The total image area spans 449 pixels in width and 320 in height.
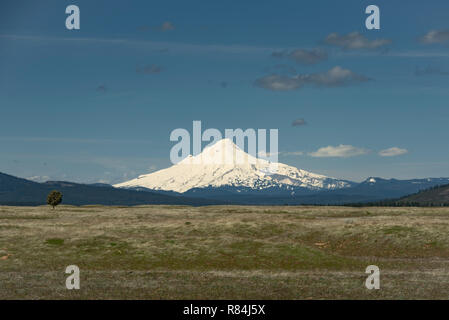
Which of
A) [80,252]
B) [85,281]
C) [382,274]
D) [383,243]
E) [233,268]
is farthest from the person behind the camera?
[383,243]

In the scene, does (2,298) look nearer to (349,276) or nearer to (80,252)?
(80,252)

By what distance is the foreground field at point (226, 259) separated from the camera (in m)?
38.7

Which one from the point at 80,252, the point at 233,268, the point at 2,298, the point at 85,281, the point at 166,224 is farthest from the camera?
the point at 166,224

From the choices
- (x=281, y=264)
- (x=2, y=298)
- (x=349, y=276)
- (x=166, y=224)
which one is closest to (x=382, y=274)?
(x=349, y=276)

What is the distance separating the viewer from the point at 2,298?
35.5 metres

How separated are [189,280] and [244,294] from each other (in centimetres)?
905

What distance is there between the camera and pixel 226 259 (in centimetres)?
5756

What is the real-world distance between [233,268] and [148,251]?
1181cm

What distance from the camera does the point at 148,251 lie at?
60.3 metres

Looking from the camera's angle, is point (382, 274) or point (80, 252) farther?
point (80, 252)

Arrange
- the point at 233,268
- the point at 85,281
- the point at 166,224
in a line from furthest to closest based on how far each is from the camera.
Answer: the point at 166,224 → the point at 233,268 → the point at 85,281

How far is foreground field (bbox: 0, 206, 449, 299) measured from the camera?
38.7 metres
